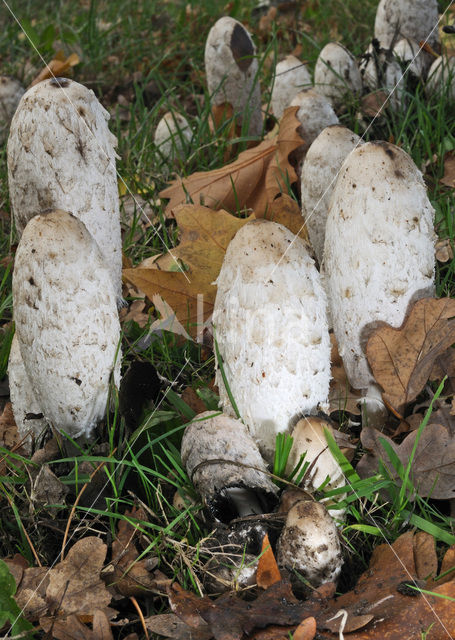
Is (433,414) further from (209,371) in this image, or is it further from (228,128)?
(228,128)

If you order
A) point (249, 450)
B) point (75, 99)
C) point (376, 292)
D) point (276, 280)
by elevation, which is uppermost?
point (75, 99)

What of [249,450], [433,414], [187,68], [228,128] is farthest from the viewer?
[187,68]

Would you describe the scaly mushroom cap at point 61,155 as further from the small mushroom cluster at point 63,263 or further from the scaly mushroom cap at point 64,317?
the scaly mushroom cap at point 64,317

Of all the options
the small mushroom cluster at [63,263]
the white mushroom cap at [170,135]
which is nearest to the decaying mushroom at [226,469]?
the small mushroom cluster at [63,263]

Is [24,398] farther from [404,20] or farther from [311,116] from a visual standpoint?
[404,20]

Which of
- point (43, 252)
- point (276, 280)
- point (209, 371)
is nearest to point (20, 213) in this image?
point (43, 252)

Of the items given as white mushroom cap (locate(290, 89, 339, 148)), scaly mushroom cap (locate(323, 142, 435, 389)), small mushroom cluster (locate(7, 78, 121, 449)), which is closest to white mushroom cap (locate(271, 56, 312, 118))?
white mushroom cap (locate(290, 89, 339, 148))

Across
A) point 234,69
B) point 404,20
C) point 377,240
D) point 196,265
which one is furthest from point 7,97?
point 377,240

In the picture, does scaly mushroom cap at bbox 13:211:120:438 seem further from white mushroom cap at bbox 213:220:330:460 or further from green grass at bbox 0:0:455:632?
white mushroom cap at bbox 213:220:330:460
